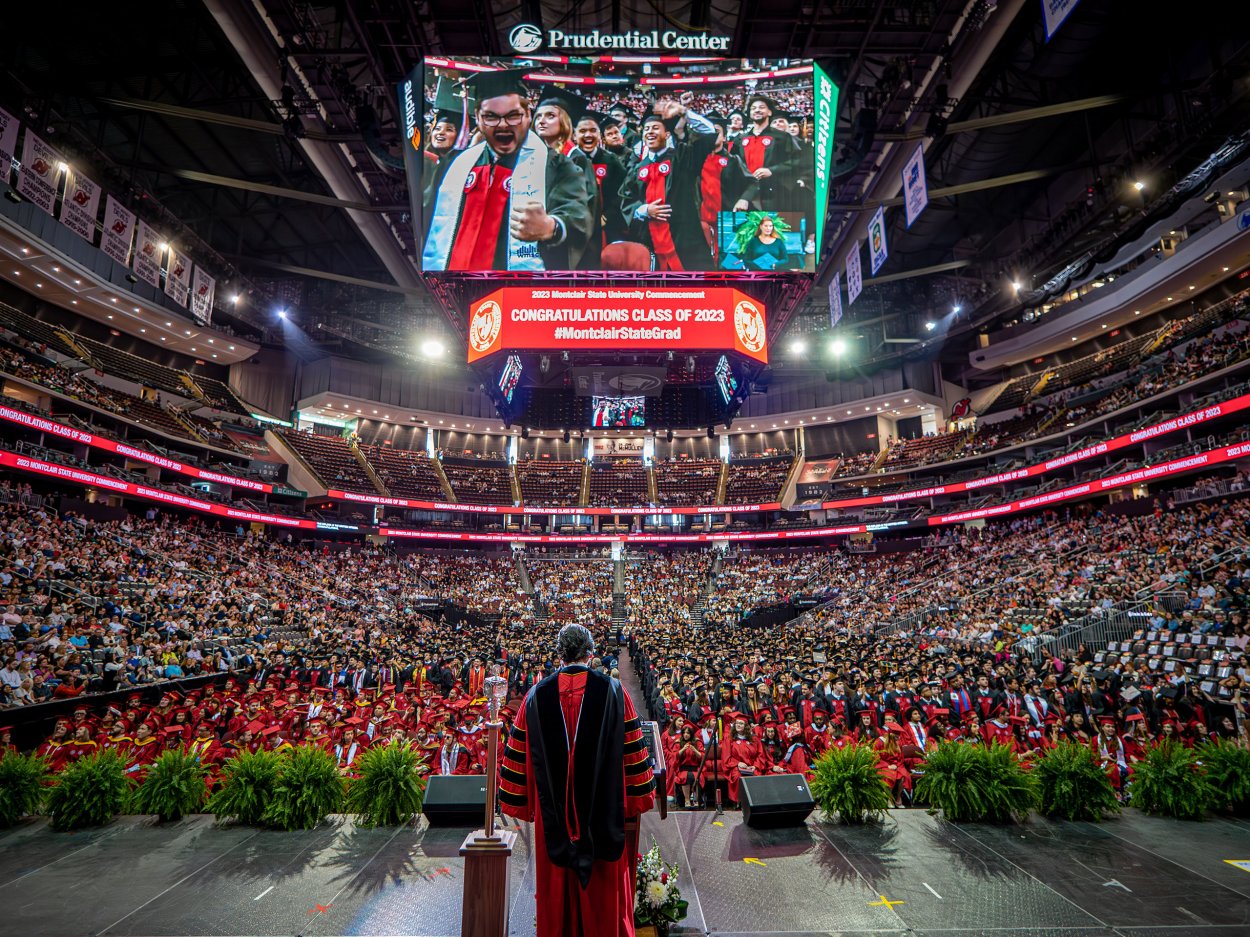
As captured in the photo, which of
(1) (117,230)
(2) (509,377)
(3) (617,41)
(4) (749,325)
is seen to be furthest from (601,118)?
(1) (117,230)

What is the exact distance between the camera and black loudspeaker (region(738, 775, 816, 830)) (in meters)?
6.07

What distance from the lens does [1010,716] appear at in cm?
1062

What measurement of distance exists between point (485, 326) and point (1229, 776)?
15467 mm

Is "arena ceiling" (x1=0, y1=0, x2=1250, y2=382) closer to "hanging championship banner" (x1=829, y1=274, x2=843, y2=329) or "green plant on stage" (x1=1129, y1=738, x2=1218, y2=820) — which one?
"hanging championship banner" (x1=829, y1=274, x2=843, y2=329)

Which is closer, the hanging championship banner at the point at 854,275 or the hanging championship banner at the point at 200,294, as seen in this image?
the hanging championship banner at the point at 854,275

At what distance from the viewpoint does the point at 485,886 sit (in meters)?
3.76

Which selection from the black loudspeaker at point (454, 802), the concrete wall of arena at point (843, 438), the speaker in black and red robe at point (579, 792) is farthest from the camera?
the concrete wall of arena at point (843, 438)

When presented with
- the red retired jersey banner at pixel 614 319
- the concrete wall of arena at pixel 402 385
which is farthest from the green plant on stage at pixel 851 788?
the concrete wall of arena at pixel 402 385

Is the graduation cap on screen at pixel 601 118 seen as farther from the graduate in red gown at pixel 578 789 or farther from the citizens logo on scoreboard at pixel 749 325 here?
the graduate in red gown at pixel 578 789

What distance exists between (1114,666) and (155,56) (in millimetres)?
30145

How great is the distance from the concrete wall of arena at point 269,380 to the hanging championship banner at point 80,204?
23627mm

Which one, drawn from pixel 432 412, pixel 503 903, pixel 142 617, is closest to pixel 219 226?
pixel 432 412

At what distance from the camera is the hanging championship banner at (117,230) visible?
19.3m

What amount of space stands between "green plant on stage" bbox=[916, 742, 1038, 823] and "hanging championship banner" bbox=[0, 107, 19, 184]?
77.7 ft
